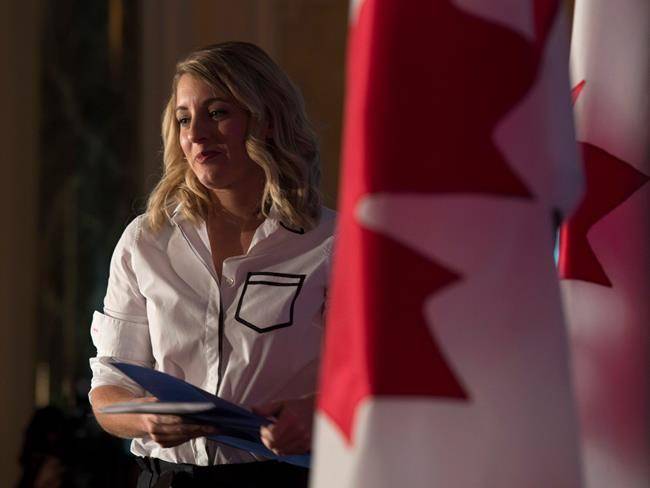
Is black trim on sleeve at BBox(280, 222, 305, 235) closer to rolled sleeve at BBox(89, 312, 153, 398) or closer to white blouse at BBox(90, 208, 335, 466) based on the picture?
white blouse at BBox(90, 208, 335, 466)

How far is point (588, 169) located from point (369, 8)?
63 centimetres

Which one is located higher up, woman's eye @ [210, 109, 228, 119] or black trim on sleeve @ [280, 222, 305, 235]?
woman's eye @ [210, 109, 228, 119]

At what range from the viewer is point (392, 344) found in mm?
1461

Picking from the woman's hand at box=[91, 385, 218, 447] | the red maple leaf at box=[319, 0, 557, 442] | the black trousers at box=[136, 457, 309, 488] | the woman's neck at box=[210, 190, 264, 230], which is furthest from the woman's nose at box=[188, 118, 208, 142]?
the red maple leaf at box=[319, 0, 557, 442]

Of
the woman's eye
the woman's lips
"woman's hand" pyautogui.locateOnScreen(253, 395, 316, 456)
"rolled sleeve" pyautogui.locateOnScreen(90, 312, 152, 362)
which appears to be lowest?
"woman's hand" pyautogui.locateOnScreen(253, 395, 316, 456)

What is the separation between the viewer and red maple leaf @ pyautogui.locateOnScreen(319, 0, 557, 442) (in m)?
1.46

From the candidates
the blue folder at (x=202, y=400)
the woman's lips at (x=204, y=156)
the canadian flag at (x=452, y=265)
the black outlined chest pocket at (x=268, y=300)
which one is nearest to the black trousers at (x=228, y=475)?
the blue folder at (x=202, y=400)

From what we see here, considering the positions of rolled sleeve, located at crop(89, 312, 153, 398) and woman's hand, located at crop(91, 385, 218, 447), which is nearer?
woman's hand, located at crop(91, 385, 218, 447)

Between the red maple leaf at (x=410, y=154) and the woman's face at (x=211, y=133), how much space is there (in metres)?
0.89

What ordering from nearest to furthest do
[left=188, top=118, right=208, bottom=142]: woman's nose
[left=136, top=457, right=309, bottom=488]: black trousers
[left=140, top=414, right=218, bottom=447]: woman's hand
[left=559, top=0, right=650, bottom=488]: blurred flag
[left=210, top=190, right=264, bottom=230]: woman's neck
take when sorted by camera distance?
[left=559, top=0, right=650, bottom=488]: blurred flag → [left=140, top=414, right=218, bottom=447]: woman's hand → [left=136, top=457, right=309, bottom=488]: black trousers → [left=188, top=118, right=208, bottom=142]: woman's nose → [left=210, top=190, right=264, bottom=230]: woman's neck

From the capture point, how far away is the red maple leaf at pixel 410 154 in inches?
57.6

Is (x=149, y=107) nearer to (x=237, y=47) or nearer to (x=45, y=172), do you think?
(x=45, y=172)

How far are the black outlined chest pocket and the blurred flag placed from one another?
1.75 ft

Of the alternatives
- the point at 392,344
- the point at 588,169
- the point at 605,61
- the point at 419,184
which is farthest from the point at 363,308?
the point at 605,61
